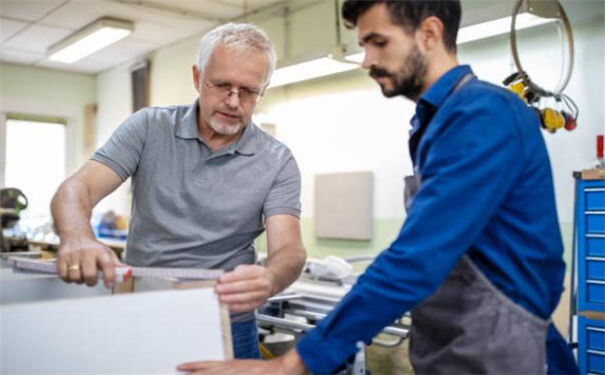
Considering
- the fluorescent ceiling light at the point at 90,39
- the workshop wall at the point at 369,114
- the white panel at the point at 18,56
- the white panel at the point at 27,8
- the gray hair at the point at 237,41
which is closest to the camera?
A: the gray hair at the point at 237,41

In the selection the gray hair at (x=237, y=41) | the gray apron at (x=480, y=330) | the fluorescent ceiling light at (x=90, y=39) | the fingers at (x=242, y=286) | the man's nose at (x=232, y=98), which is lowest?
the gray apron at (x=480, y=330)

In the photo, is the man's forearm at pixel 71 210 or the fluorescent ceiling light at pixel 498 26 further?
the fluorescent ceiling light at pixel 498 26

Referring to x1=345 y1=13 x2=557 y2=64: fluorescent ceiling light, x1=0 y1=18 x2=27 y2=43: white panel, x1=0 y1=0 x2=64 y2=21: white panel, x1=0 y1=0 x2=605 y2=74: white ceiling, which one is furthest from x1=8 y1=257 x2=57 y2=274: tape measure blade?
x1=0 y1=18 x2=27 y2=43: white panel

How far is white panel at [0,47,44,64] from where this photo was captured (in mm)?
5707

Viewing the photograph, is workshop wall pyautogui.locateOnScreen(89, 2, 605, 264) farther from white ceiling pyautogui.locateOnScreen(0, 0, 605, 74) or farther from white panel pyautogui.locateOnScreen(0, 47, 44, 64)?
white panel pyautogui.locateOnScreen(0, 47, 44, 64)

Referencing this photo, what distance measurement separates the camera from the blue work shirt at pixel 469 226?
820 millimetres

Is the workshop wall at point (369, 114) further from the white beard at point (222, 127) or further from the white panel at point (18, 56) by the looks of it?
the white beard at point (222, 127)

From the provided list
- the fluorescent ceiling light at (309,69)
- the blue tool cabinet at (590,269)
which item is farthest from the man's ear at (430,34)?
the fluorescent ceiling light at (309,69)

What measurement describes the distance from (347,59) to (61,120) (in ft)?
14.8

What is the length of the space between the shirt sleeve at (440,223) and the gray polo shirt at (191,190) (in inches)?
23.5

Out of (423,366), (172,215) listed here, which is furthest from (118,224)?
(423,366)

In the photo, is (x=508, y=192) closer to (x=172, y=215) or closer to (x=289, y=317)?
(x=172, y=215)

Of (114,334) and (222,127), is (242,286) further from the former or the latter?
(222,127)

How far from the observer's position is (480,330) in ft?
2.87
